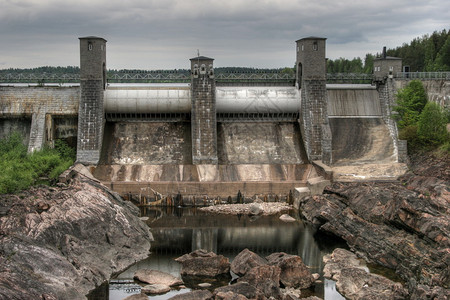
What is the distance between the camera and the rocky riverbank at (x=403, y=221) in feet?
104

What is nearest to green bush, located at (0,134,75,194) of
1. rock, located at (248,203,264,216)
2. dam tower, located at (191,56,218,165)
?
dam tower, located at (191,56,218,165)

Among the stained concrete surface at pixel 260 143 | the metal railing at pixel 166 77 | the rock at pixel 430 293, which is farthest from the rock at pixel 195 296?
the metal railing at pixel 166 77

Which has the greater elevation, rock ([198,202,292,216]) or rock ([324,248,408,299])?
rock ([198,202,292,216])

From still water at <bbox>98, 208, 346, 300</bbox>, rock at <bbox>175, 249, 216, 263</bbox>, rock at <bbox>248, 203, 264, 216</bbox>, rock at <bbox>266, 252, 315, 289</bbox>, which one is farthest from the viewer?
rock at <bbox>248, 203, 264, 216</bbox>

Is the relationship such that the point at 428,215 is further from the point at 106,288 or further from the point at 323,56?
the point at 323,56

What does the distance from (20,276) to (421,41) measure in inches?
3719

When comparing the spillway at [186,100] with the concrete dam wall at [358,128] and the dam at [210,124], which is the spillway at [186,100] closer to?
the dam at [210,124]

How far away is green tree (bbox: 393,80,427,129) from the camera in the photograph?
55884 mm

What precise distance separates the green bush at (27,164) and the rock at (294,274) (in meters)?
19.3

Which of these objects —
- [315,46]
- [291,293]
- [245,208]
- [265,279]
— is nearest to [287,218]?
[245,208]

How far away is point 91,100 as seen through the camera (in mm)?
55375

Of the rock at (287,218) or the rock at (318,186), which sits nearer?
the rock at (287,218)

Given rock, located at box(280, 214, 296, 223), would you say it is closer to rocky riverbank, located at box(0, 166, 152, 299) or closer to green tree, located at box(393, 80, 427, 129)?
rocky riverbank, located at box(0, 166, 152, 299)

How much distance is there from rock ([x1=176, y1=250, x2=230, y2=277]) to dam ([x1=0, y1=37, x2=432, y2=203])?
17120 mm
